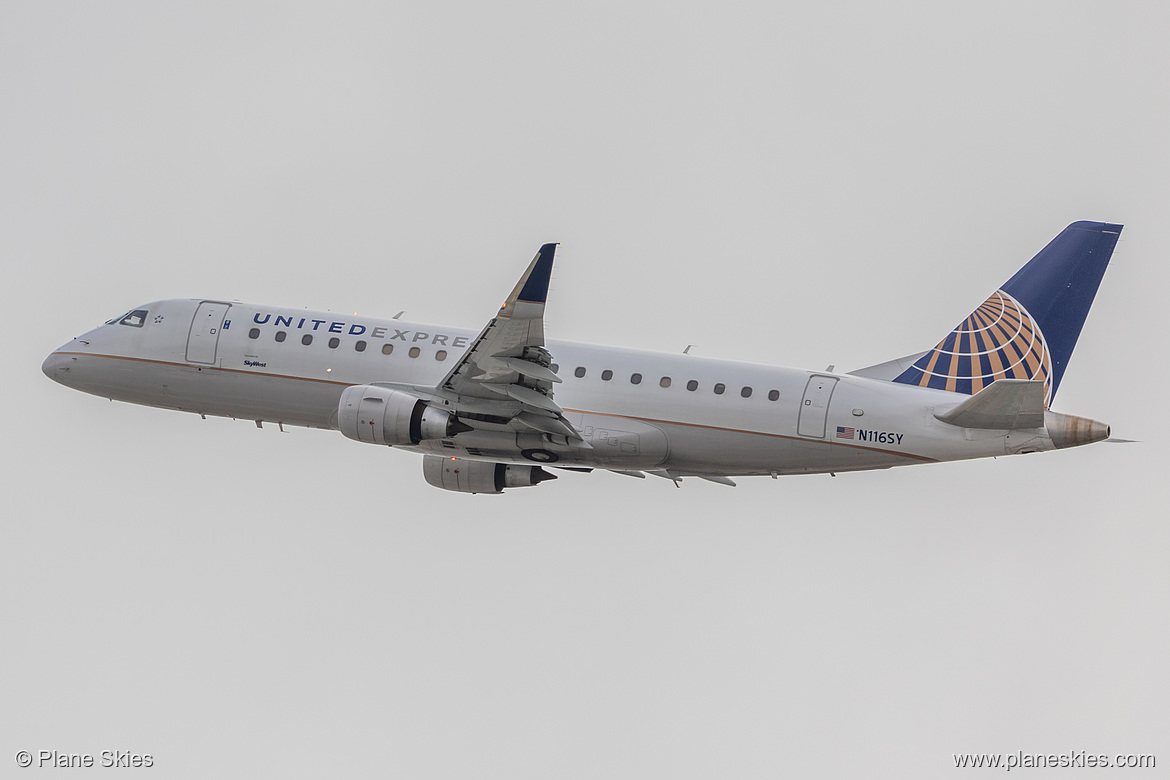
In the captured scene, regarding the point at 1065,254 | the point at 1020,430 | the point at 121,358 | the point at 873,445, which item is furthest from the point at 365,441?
the point at 1065,254

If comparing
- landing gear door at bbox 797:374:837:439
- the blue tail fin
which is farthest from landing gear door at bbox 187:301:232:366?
the blue tail fin

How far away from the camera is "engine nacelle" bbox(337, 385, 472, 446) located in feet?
127

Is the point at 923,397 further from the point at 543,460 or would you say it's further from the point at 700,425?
the point at 543,460

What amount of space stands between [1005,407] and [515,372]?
11.5m

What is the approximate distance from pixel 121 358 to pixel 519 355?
14134 millimetres

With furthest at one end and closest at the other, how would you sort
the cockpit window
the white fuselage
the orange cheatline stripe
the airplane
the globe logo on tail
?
the cockpit window < the orange cheatline stripe < the globe logo on tail < the white fuselage < the airplane

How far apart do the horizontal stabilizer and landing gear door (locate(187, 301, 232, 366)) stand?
802 inches

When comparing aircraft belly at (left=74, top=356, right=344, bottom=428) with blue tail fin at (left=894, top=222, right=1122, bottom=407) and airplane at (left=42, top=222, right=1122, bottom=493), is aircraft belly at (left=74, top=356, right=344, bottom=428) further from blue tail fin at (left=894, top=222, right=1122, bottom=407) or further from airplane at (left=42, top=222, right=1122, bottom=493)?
blue tail fin at (left=894, top=222, right=1122, bottom=407)

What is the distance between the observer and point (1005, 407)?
118ft

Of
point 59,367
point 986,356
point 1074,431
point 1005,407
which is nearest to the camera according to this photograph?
point 1074,431

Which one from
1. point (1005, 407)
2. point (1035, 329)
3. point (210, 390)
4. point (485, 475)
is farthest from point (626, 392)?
point (210, 390)

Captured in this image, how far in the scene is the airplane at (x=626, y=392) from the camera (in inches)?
1458

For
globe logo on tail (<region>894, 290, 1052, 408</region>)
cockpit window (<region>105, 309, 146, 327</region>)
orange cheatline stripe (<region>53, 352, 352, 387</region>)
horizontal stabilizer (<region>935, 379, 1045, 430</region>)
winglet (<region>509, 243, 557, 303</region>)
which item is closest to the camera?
winglet (<region>509, 243, 557, 303</region>)

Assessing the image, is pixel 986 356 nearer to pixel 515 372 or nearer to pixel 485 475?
pixel 515 372
